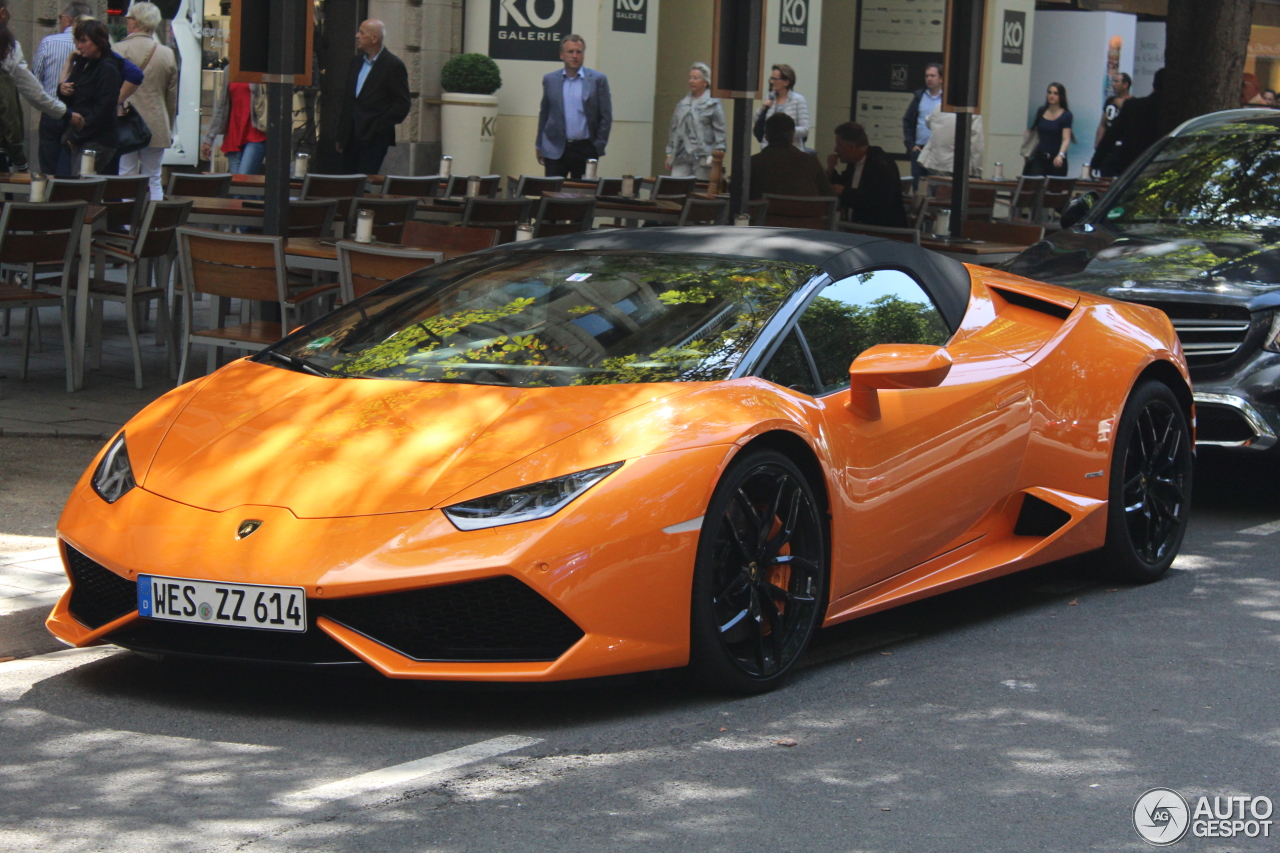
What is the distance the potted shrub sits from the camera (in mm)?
22328

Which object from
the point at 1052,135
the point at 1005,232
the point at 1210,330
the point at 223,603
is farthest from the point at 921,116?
the point at 223,603

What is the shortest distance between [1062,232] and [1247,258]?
135 cm

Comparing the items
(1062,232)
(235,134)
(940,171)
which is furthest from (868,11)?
(1062,232)

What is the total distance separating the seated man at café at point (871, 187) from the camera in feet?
43.5

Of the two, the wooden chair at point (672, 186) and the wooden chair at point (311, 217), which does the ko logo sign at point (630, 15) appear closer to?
the wooden chair at point (672, 186)

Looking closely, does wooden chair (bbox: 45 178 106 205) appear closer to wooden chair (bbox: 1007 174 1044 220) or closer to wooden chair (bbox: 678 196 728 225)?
wooden chair (bbox: 678 196 728 225)

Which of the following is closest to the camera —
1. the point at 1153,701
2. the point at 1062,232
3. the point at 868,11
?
the point at 1153,701

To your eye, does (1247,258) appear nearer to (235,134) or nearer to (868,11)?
(235,134)

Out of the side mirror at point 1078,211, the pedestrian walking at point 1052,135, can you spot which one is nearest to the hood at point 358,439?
the side mirror at point 1078,211

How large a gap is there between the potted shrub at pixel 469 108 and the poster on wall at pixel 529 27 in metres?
0.39

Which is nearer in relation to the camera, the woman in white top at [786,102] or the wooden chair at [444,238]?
the wooden chair at [444,238]

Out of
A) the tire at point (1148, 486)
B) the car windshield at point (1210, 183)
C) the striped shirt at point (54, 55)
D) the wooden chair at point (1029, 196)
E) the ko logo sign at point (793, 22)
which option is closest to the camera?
the tire at point (1148, 486)

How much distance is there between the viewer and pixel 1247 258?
28.3ft

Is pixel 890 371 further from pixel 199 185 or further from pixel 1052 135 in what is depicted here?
pixel 1052 135
